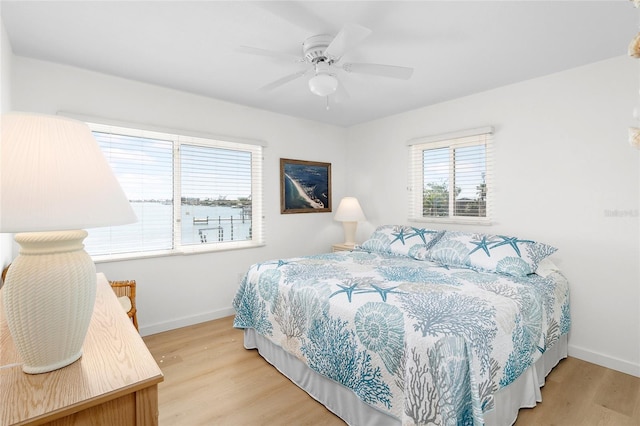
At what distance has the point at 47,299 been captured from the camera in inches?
33.4

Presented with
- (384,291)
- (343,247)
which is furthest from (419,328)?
(343,247)

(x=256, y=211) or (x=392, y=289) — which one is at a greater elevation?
(x=256, y=211)

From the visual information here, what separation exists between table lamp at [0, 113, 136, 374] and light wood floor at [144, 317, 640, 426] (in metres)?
1.35

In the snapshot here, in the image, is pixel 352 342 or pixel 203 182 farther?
pixel 203 182

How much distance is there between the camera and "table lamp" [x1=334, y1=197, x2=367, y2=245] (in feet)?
13.8

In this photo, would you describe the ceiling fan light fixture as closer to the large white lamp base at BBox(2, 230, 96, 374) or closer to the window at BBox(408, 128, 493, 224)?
the large white lamp base at BBox(2, 230, 96, 374)

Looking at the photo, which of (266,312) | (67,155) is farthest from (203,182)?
(67,155)

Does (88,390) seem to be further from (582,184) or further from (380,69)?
(582,184)

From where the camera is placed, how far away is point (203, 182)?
3.50 m

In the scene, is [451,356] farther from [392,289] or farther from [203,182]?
[203,182]

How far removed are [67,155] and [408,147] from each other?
366cm

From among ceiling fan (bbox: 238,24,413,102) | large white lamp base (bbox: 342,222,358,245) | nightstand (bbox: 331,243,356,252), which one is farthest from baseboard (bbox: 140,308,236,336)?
Result: ceiling fan (bbox: 238,24,413,102)

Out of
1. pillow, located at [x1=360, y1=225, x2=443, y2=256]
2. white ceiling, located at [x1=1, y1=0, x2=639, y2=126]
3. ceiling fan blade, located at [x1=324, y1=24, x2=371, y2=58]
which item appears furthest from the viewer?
pillow, located at [x1=360, y1=225, x2=443, y2=256]

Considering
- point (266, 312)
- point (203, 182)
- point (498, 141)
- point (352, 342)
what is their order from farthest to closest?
point (203, 182), point (498, 141), point (266, 312), point (352, 342)
